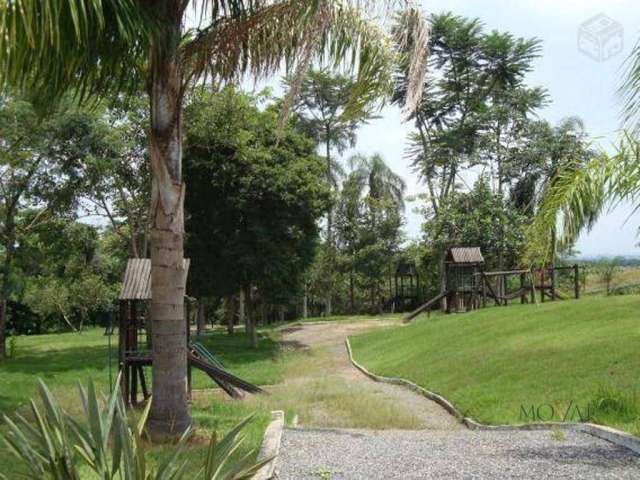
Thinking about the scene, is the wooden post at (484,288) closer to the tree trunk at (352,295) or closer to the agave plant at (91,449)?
the tree trunk at (352,295)

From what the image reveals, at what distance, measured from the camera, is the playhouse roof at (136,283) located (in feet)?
46.6

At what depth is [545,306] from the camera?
2084 cm

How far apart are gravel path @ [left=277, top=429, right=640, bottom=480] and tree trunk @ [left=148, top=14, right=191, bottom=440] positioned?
4.53 ft

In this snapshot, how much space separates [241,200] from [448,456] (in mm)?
18762

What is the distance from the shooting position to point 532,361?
546 inches

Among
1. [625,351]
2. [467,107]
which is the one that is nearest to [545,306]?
[625,351]

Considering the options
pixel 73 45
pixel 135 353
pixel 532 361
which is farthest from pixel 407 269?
pixel 73 45

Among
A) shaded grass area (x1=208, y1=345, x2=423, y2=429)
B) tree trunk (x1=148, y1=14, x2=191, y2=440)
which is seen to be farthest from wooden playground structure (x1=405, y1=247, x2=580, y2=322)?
tree trunk (x1=148, y1=14, x2=191, y2=440)

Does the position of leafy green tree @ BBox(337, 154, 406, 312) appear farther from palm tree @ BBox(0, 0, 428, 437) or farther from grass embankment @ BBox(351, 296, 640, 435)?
palm tree @ BBox(0, 0, 428, 437)

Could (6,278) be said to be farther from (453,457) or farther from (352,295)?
(352,295)

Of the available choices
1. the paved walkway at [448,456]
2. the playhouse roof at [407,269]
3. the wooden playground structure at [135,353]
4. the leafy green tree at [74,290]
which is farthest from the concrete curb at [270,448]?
the playhouse roof at [407,269]

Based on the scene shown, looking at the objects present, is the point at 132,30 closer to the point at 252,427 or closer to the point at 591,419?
the point at 252,427

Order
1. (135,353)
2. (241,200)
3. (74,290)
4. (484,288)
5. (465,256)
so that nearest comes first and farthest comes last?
(135,353)
(241,200)
(484,288)
(465,256)
(74,290)

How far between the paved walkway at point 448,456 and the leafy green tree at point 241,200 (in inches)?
656
